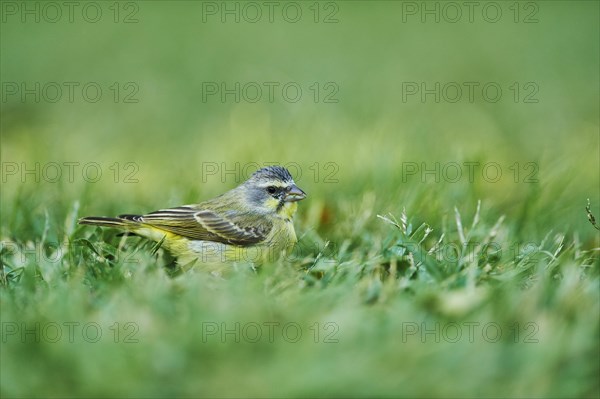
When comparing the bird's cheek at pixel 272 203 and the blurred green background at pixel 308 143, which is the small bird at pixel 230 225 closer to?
the bird's cheek at pixel 272 203

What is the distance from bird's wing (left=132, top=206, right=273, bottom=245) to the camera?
207 inches

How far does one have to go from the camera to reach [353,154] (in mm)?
6805

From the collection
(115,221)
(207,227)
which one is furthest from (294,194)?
(115,221)

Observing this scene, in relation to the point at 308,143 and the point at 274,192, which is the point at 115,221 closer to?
the point at 274,192

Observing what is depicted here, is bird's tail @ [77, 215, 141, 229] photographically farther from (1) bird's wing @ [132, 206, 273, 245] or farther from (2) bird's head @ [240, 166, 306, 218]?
(2) bird's head @ [240, 166, 306, 218]

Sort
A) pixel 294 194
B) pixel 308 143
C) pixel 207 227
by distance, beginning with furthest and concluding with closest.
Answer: pixel 308 143, pixel 294 194, pixel 207 227

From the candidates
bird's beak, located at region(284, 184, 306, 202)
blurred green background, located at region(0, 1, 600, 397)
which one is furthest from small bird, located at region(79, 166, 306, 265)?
blurred green background, located at region(0, 1, 600, 397)

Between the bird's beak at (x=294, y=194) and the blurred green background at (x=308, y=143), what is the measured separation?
→ 244 mm

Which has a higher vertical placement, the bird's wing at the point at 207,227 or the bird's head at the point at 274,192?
the bird's head at the point at 274,192

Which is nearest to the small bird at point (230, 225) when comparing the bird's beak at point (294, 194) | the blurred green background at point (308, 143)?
the bird's beak at point (294, 194)

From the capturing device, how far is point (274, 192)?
5.60 metres

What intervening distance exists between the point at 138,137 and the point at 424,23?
5923 millimetres

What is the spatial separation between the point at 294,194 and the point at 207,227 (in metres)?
0.64

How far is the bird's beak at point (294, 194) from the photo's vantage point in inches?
215
